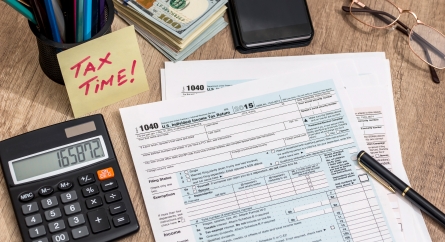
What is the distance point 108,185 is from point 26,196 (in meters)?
0.10

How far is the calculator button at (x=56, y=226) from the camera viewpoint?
0.66 m

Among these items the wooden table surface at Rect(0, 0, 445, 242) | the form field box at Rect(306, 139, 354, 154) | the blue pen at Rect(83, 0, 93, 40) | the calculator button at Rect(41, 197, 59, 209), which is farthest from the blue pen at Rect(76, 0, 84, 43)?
the form field box at Rect(306, 139, 354, 154)

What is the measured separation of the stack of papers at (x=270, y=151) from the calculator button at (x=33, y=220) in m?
0.13

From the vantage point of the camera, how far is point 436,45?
2.84ft

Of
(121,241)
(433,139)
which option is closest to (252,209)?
(121,241)

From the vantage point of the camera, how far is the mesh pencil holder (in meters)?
0.68

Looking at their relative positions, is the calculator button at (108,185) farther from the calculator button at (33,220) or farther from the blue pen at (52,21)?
the blue pen at (52,21)

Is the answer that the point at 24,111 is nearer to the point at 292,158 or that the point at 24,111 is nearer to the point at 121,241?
the point at 121,241

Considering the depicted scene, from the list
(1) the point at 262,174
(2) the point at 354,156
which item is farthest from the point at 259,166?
(2) the point at 354,156

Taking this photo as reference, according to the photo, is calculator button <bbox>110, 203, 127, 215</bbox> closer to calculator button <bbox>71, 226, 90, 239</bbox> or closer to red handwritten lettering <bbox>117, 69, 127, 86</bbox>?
calculator button <bbox>71, 226, 90, 239</bbox>

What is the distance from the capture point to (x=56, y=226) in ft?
2.17

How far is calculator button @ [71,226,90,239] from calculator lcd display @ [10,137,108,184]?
8 cm

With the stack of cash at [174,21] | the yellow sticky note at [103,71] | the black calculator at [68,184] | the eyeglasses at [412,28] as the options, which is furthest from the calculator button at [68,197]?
the eyeglasses at [412,28]

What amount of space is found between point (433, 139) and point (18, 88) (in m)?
0.60
